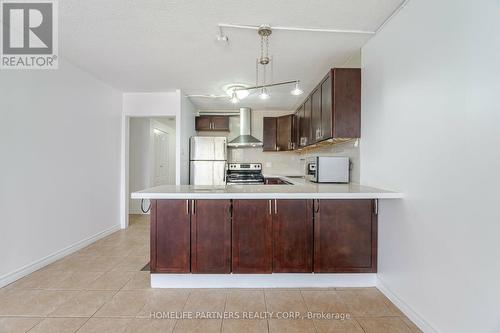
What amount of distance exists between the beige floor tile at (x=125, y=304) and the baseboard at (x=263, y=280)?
0.55ft

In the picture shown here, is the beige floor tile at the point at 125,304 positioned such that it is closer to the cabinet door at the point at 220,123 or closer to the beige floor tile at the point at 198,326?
the beige floor tile at the point at 198,326

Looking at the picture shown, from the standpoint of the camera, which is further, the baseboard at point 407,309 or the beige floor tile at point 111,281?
the beige floor tile at point 111,281

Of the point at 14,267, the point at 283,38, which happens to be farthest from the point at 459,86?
the point at 14,267

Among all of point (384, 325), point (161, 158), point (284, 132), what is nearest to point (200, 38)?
point (284, 132)

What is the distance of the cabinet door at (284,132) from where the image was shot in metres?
4.78

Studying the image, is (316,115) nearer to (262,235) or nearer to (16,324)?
(262,235)

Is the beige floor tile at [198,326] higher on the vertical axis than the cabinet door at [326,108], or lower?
lower

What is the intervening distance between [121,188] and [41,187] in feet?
5.24

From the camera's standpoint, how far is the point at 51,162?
271 centimetres

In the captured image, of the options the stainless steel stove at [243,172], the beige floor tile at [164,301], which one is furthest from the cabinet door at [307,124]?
the beige floor tile at [164,301]

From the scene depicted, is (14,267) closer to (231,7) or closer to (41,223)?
(41,223)

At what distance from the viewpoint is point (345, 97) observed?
2.53 m

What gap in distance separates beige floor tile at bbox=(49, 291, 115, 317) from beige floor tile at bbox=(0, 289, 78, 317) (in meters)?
0.06

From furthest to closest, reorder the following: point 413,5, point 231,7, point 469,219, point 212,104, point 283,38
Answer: point 212,104, point 283,38, point 231,7, point 413,5, point 469,219
